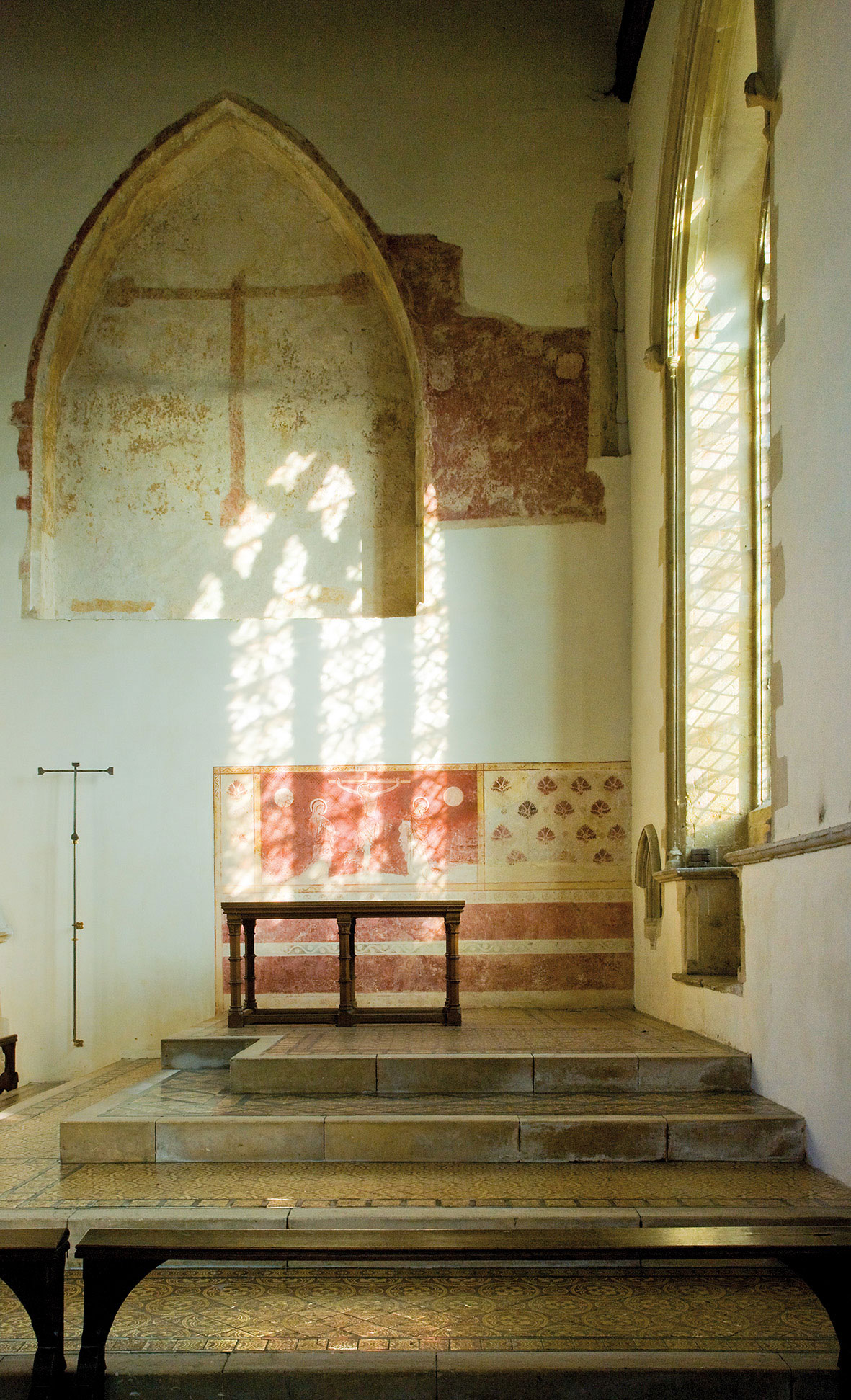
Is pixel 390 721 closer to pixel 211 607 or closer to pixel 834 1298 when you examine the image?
pixel 211 607

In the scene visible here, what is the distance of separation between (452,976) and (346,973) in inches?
21.9

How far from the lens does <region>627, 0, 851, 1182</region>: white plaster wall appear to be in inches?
156

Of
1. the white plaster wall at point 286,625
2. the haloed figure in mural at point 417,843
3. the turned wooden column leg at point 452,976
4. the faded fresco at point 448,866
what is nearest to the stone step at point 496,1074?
the turned wooden column leg at point 452,976

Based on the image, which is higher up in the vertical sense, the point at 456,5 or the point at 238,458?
the point at 456,5

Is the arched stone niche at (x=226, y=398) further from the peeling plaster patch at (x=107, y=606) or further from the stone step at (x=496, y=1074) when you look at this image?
the stone step at (x=496, y=1074)

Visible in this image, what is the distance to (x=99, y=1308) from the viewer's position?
2584 millimetres

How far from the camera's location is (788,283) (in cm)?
455

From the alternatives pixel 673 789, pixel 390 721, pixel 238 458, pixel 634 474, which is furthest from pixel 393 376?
pixel 673 789

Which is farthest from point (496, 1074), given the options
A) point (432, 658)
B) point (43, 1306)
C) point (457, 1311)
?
point (432, 658)

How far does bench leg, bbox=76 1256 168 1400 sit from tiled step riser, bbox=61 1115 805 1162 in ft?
5.59

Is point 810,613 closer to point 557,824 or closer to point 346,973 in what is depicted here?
point 346,973

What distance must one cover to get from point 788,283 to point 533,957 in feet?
14.5

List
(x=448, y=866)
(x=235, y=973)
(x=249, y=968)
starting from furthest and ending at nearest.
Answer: (x=448, y=866), (x=249, y=968), (x=235, y=973)

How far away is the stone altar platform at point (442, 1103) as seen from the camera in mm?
4262
